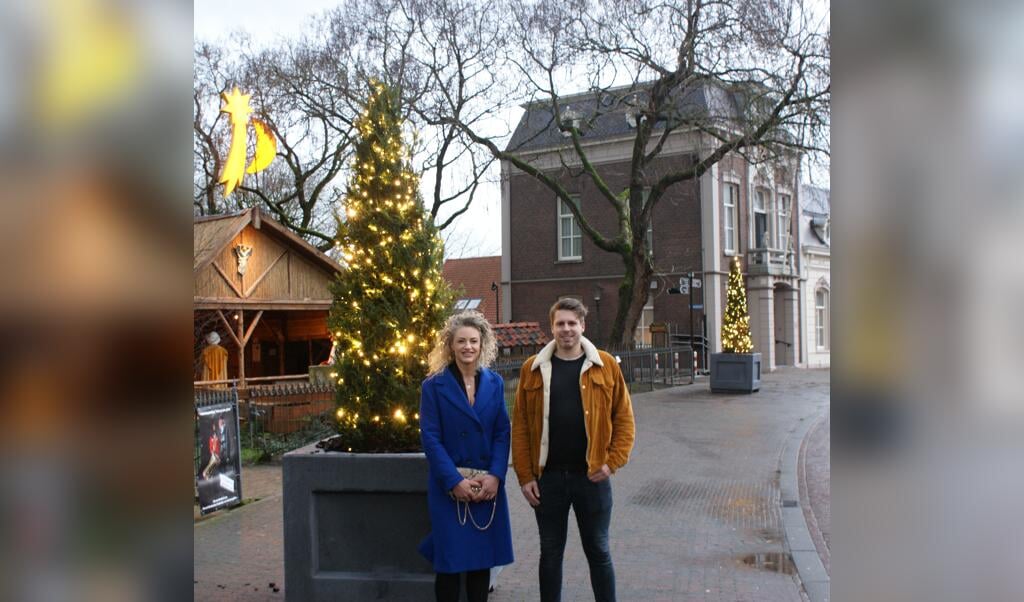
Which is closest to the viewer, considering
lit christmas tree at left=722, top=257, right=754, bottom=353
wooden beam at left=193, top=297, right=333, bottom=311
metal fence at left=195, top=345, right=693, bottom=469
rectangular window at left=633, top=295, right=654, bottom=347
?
metal fence at left=195, top=345, right=693, bottom=469

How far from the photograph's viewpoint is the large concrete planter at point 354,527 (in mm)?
4902

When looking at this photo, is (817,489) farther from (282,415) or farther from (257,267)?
(257,267)

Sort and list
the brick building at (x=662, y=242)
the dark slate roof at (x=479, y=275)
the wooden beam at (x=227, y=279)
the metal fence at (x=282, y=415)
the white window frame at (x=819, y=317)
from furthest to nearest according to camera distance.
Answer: the dark slate roof at (x=479, y=275) → the white window frame at (x=819, y=317) → the brick building at (x=662, y=242) → the wooden beam at (x=227, y=279) → the metal fence at (x=282, y=415)

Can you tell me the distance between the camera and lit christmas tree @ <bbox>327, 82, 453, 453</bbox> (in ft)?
17.3

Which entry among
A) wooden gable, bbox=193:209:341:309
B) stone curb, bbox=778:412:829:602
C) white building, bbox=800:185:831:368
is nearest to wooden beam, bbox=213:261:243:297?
wooden gable, bbox=193:209:341:309

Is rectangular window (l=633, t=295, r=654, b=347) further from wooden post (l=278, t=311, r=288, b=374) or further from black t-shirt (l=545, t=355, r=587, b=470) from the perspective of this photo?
black t-shirt (l=545, t=355, r=587, b=470)

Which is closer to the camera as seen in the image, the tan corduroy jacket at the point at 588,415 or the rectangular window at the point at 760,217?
the tan corduroy jacket at the point at 588,415

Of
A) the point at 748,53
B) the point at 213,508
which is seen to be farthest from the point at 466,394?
the point at 748,53

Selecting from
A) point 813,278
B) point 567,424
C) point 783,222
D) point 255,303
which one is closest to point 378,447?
point 567,424

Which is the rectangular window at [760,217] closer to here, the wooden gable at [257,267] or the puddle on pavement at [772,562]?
the wooden gable at [257,267]

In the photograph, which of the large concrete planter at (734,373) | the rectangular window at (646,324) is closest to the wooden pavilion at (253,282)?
the large concrete planter at (734,373)

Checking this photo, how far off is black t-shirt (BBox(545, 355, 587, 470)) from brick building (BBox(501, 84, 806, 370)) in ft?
77.6
